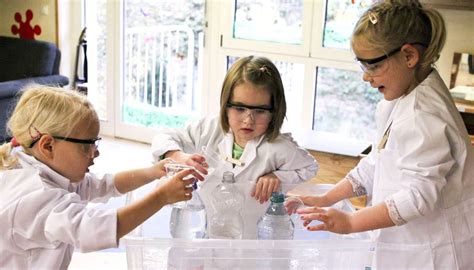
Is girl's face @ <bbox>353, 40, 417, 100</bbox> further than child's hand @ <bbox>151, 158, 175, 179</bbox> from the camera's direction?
No

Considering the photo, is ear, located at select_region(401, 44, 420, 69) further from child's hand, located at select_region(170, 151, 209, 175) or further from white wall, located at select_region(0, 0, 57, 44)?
white wall, located at select_region(0, 0, 57, 44)

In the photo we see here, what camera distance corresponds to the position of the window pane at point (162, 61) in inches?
184

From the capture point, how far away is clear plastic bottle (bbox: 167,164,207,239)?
1.39m

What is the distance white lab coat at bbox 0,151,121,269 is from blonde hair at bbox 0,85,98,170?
0.04 meters

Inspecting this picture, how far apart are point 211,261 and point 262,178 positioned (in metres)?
0.38

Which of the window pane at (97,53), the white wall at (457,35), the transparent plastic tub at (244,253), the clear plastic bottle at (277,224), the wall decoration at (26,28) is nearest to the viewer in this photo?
the transparent plastic tub at (244,253)

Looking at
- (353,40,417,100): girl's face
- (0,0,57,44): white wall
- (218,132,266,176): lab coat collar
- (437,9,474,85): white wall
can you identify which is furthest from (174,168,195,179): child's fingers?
(0,0,57,44): white wall

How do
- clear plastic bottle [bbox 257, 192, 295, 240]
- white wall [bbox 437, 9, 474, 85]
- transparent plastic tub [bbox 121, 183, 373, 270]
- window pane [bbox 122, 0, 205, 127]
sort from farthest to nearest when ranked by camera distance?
window pane [bbox 122, 0, 205, 127], white wall [bbox 437, 9, 474, 85], clear plastic bottle [bbox 257, 192, 295, 240], transparent plastic tub [bbox 121, 183, 373, 270]

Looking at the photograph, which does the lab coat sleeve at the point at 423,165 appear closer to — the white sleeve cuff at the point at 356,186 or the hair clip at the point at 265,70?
the white sleeve cuff at the point at 356,186

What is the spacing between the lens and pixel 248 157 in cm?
160

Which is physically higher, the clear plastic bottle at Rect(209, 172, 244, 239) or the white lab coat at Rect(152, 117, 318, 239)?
the white lab coat at Rect(152, 117, 318, 239)

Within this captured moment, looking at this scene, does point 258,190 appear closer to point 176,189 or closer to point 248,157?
point 248,157

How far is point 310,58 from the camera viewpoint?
416 cm

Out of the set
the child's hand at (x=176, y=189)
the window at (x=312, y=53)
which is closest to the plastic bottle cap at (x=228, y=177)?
the child's hand at (x=176, y=189)
